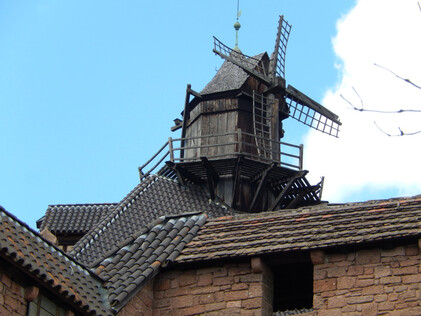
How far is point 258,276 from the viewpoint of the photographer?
1504 cm

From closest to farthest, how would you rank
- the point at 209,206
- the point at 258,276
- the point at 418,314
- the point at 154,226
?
the point at 418,314 < the point at 258,276 < the point at 154,226 < the point at 209,206

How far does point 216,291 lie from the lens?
15.2 meters

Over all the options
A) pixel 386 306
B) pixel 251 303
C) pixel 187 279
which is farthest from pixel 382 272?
pixel 187 279

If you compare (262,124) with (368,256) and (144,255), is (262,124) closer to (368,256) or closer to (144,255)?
(144,255)

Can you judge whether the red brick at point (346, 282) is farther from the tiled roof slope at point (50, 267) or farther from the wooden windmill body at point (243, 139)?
the wooden windmill body at point (243, 139)

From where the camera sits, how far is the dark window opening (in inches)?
628

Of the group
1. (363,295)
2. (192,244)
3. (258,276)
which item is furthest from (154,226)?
(363,295)

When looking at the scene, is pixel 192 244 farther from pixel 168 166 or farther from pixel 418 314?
pixel 168 166

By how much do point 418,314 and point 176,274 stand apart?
3.60 meters

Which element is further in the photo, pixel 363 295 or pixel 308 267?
pixel 308 267

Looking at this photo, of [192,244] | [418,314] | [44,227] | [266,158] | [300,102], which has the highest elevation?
[300,102]

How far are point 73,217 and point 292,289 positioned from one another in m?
12.9

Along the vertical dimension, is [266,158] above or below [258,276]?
above

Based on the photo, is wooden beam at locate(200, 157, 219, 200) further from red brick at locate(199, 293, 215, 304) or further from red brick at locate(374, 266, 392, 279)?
red brick at locate(374, 266, 392, 279)
